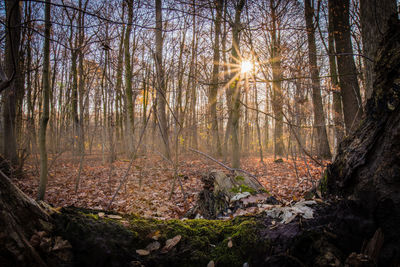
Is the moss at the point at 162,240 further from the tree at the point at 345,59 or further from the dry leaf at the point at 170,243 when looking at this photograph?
the tree at the point at 345,59

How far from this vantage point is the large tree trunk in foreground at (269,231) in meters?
0.99

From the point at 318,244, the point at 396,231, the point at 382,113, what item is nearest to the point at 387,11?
the point at 382,113

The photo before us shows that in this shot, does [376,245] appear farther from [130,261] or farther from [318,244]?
[130,261]

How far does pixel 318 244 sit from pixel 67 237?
1.46 meters

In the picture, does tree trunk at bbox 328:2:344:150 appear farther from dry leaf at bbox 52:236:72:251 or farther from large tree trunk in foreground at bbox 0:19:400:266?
dry leaf at bbox 52:236:72:251

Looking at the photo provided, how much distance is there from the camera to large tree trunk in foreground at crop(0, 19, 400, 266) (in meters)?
0.99

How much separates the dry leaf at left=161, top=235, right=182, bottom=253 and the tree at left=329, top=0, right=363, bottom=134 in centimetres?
726

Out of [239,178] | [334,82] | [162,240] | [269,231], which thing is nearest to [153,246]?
[162,240]

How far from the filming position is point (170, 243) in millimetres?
1197

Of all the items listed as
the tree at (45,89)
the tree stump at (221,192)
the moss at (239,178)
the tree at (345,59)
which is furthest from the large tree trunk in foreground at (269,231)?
the tree at (345,59)

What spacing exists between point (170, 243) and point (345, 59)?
8.00m

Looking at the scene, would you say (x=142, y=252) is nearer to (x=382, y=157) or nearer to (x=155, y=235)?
(x=155, y=235)

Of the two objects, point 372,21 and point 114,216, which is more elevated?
point 372,21

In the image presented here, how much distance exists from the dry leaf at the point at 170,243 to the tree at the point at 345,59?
7263 millimetres
